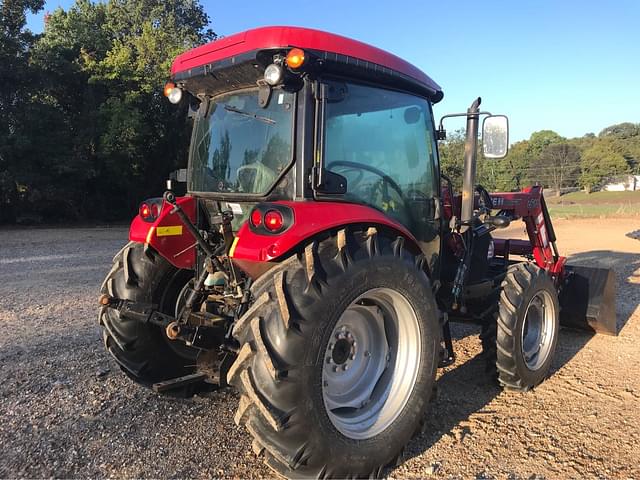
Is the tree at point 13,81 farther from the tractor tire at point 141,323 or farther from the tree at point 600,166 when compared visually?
the tree at point 600,166

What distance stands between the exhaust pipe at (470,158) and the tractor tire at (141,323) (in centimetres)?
218

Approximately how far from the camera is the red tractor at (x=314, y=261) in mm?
2357

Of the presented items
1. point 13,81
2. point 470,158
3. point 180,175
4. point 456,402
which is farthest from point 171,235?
point 13,81

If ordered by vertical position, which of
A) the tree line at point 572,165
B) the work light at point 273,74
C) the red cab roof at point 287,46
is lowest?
the work light at point 273,74

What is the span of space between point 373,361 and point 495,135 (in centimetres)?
189

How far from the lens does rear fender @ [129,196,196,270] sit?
3262 millimetres

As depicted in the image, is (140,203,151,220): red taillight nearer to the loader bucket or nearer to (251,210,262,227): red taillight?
(251,210,262,227): red taillight

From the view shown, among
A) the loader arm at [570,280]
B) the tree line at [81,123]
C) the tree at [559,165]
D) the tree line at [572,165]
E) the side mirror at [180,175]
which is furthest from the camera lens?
the tree at [559,165]

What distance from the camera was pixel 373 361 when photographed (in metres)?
3.07

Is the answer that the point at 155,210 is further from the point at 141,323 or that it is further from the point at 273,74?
the point at 273,74

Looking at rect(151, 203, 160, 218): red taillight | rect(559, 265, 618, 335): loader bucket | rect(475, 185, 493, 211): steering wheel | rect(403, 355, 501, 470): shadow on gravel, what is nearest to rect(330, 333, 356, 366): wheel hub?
rect(403, 355, 501, 470): shadow on gravel

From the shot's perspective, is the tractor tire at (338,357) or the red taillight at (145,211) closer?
the tractor tire at (338,357)

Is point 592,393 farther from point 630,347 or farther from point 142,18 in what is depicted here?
point 142,18

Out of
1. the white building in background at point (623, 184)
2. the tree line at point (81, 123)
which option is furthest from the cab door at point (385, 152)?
the white building in background at point (623, 184)
